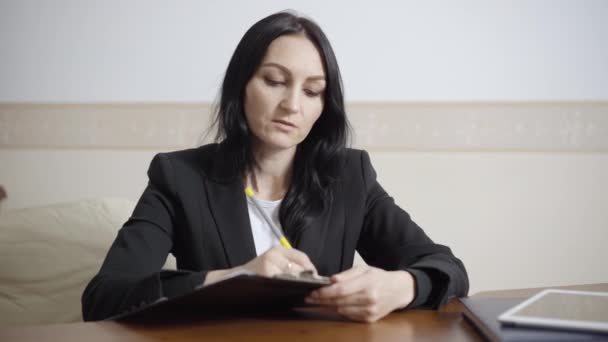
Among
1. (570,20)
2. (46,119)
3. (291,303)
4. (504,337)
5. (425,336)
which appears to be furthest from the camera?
(46,119)

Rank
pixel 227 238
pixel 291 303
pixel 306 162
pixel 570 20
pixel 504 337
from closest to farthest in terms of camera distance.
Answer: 1. pixel 504 337
2. pixel 291 303
3. pixel 227 238
4. pixel 306 162
5. pixel 570 20

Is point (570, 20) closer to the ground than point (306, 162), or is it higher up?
higher up

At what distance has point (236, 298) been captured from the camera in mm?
823

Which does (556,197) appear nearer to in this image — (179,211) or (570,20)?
(570,20)

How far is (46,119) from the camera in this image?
2.38 metres

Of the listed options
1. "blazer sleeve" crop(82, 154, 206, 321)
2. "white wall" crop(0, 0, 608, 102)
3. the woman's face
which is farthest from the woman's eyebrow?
"white wall" crop(0, 0, 608, 102)

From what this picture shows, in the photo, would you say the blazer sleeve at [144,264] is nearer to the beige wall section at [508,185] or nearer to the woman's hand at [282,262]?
the woman's hand at [282,262]

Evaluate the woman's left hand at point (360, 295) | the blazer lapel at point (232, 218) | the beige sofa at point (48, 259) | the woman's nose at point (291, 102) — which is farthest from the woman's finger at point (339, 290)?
the beige sofa at point (48, 259)

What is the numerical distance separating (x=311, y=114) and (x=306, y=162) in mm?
147

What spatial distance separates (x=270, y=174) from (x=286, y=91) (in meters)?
0.22

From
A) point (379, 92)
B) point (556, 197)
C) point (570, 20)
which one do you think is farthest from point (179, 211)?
point (570, 20)

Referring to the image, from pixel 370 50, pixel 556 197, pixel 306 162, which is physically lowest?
pixel 556 197

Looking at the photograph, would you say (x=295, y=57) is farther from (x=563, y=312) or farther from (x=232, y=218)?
(x=563, y=312)

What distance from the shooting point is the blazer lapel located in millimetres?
1245
